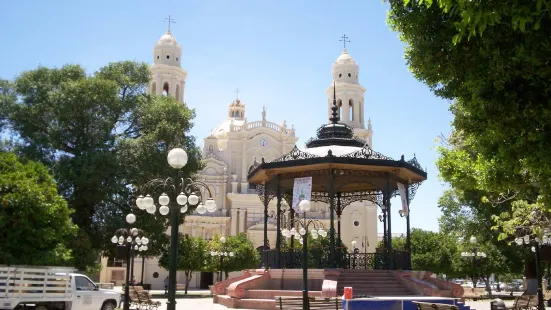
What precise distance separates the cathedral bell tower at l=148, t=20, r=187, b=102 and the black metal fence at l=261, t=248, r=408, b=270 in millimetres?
41181

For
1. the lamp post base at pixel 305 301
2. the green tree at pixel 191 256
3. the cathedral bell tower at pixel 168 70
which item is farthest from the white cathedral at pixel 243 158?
the lamp post base at pixel 305 301

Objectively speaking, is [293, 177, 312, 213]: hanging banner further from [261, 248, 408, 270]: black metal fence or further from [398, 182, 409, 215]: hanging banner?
[398, 182, 409, 215]: hanging banner

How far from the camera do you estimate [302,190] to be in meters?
20.8

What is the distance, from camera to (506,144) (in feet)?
33.3

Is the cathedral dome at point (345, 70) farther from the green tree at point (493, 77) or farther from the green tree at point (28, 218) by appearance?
the green tree at point (493, 77)

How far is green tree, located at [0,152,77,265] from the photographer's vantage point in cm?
1845

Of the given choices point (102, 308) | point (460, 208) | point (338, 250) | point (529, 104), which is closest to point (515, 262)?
point (460, 208)

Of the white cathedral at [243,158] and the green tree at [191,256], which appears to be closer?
the green tree at [191,256]

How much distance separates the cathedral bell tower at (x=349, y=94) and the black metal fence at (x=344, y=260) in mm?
43279

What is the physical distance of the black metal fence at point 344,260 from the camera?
2044 cm

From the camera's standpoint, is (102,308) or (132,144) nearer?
(102,308)

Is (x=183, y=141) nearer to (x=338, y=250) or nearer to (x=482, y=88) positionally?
(x=338, y=250)

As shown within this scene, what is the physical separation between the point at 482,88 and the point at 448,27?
1.26 metres

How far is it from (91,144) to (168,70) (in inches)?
1213
